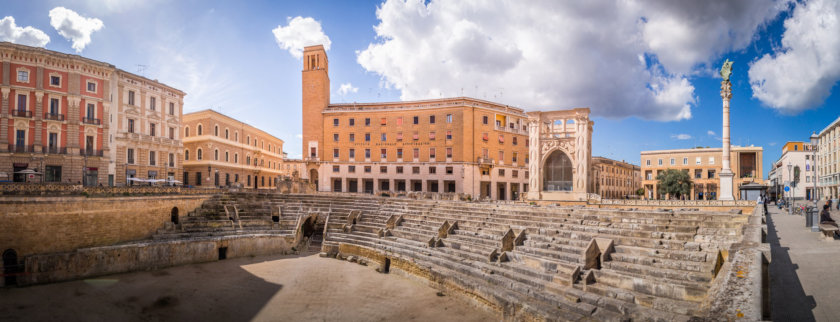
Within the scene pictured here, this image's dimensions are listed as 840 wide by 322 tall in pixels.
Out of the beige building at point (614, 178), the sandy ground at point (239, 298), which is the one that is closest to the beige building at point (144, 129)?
the sandy ground at point (239, 298)

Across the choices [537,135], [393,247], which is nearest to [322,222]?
[393,247]

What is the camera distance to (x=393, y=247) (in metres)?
20.6

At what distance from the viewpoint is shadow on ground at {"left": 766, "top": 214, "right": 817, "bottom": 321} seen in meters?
7.79

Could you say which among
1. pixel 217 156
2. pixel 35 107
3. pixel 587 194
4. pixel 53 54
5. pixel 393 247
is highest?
pixel 53 54

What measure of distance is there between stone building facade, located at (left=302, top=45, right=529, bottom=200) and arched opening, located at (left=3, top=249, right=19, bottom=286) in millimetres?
30300

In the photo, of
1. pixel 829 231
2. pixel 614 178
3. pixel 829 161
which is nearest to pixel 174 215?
pixel 829 231

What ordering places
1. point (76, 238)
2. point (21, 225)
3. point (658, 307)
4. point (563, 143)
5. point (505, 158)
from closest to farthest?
1. point (658, 307)
2. point (21, 225)
3. point (76, 238)
4. point (563, 143)
5. point (505, 158)

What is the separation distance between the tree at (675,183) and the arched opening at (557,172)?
37.7 meters

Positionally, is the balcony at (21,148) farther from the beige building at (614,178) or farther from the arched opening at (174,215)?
the beige building at (614,178)

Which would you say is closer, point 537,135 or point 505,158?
point 537,135

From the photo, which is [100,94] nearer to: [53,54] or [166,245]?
[53,54]

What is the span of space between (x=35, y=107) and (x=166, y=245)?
21699 millimetres

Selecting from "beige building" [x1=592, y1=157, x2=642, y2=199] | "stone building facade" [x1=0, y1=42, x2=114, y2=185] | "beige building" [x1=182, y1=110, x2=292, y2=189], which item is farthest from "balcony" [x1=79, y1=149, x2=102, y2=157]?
"beige building" [x1=592, y1=157, x2=642, y2=199]

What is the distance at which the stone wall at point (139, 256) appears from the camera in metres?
17.1
